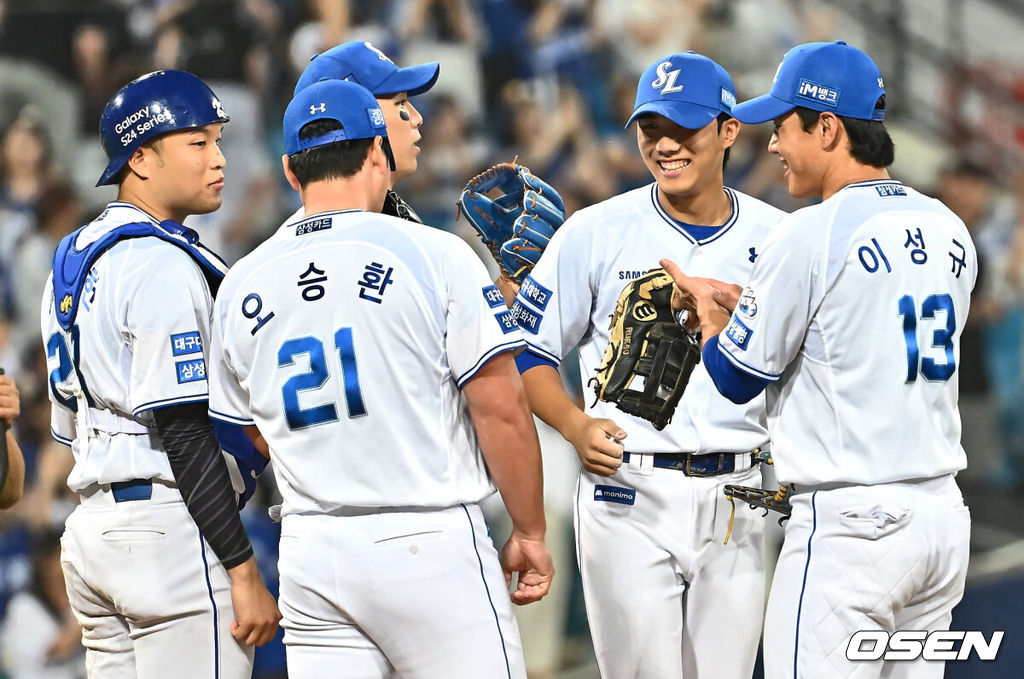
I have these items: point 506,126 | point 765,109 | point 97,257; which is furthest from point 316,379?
point 506,126

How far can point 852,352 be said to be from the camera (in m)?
2.27

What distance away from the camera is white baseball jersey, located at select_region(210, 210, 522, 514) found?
6.69 feet

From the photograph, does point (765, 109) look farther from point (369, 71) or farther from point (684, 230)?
point (369, 71)

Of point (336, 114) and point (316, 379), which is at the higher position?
point (336, 114)

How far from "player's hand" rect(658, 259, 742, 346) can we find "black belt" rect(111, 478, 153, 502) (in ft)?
4.06

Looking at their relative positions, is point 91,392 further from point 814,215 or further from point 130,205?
point 814,215

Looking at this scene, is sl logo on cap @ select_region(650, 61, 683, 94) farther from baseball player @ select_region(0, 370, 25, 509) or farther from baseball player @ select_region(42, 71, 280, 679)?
baseball player @ select_region(0, 370, 25, 509)

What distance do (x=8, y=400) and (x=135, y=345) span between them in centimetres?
47

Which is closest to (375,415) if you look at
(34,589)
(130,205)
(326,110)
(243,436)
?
(243,436)

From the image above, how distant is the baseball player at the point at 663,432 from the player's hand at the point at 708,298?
0.94 ft

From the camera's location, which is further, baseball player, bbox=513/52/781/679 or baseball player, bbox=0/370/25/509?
baseball player, bbox=513/52/781/679

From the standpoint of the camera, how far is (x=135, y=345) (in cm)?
230

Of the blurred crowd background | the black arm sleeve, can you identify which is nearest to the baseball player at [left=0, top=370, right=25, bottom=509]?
the black arm sleeve

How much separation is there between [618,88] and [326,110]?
11.8 feet
